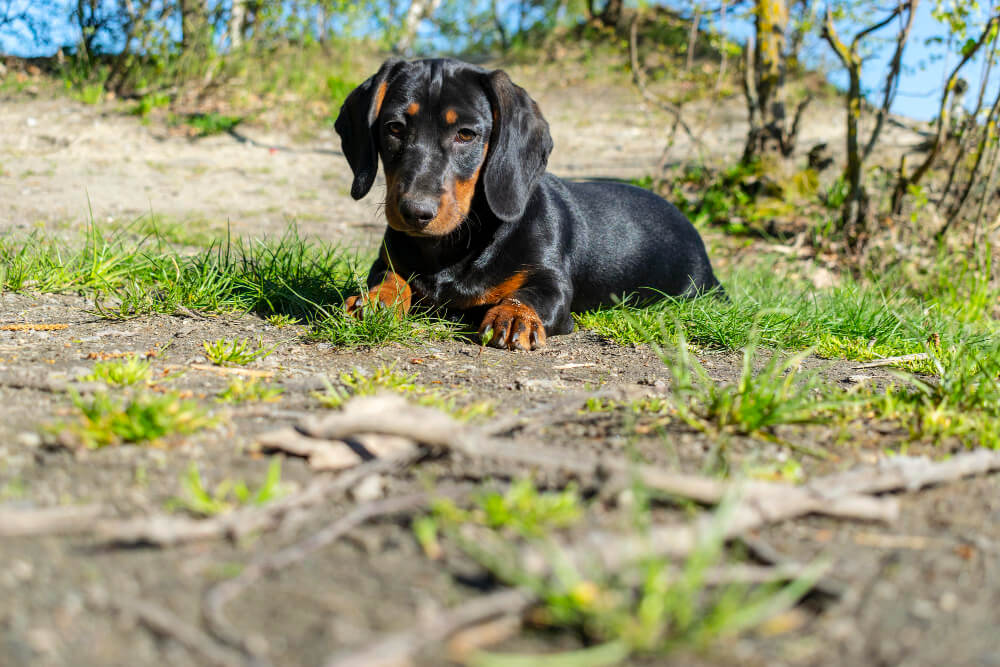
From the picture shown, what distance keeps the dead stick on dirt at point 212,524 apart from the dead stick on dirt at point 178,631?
0.48 feet

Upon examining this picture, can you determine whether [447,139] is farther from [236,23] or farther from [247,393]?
[236,23]

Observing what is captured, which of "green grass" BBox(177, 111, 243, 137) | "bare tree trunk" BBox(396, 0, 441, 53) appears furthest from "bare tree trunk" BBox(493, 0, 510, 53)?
"green grass" BBox(177, 111, 243, 137)

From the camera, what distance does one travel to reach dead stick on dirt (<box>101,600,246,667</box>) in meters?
1.03

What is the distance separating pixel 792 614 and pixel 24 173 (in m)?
8.63

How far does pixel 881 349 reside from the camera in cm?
352

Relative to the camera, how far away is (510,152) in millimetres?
3566

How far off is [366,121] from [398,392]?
1858mm

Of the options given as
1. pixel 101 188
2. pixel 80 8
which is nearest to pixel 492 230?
pixel 101 188

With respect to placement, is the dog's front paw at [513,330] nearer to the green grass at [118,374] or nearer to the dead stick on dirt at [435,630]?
the green grass at [118,374]

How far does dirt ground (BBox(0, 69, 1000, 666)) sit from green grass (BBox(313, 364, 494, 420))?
0.20 feet

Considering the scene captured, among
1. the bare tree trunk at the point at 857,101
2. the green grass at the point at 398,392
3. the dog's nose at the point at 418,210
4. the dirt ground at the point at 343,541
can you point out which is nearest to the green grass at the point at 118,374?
the dirt ground at the point at 343,541

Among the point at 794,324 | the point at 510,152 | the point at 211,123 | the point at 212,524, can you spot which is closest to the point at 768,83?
the point at 794,324

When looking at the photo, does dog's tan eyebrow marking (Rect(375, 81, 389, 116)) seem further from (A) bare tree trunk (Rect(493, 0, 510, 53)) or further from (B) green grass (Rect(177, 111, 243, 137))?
(A) bare tree trunk (Rect(493, 0, 510, 53))

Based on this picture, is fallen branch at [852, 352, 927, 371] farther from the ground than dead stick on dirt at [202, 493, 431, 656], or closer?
closer
